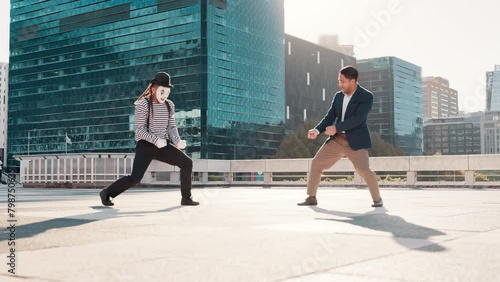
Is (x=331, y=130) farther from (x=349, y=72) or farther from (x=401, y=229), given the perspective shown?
(x=401, y=229)

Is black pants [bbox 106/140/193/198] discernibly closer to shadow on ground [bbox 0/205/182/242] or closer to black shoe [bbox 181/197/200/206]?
black shoe [bbox 181/197/200/206]

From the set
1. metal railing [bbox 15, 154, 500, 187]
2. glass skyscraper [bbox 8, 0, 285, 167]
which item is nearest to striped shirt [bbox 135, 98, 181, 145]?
metal railing [bbox 15, 154, 500, 187]

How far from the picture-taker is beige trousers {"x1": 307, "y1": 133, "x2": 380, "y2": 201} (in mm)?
8125

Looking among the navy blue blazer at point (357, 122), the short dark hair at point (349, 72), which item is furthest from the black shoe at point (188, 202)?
the short dark hair at point (349, 72)

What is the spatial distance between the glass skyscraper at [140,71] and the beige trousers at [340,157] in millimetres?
89024

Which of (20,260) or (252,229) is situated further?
(252,229)

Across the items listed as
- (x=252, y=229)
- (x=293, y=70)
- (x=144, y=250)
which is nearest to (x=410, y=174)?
(x=252, y=229)

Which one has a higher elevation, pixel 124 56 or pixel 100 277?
pixel 124 56

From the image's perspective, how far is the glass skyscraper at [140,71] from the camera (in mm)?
99812

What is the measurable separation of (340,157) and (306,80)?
120696mm

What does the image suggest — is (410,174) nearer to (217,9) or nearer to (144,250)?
(144,250)

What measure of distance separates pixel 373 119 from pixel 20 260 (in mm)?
160537

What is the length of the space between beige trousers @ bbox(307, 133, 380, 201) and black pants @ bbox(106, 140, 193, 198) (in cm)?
177

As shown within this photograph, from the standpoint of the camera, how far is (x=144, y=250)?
11.7 ft
